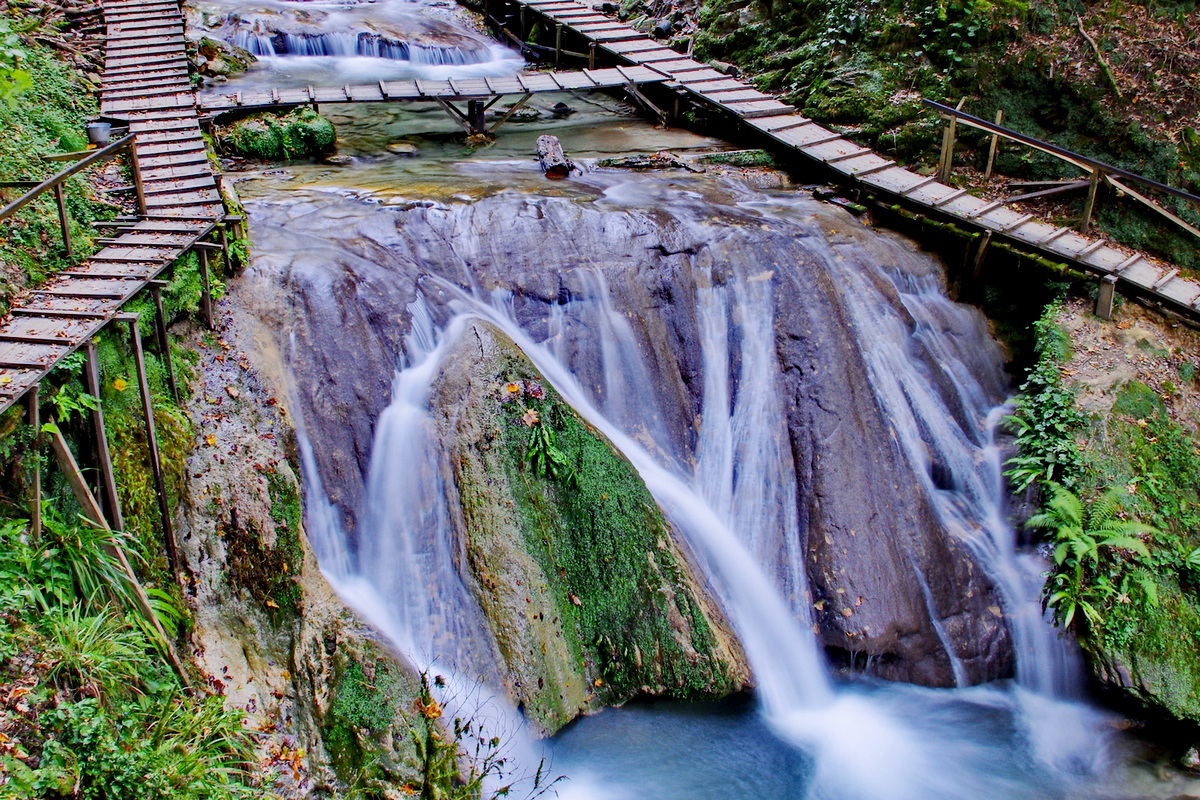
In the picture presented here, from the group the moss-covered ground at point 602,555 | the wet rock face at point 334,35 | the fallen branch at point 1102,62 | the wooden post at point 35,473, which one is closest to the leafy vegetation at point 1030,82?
the fallen branch at point 1102,62

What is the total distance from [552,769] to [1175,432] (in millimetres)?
6992

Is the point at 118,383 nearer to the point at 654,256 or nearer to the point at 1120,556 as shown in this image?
the point at 654,256

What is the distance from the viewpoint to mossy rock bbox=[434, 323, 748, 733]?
7.30 metres

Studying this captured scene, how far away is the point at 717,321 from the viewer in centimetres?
940

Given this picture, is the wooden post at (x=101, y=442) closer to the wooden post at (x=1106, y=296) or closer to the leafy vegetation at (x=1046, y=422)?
the leafy vegetation at (x=1046, y=422)

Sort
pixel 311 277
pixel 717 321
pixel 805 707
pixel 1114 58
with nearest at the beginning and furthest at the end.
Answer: pixel 805 707
pixel 311 277
pixel 717 321
pixel 1114 58

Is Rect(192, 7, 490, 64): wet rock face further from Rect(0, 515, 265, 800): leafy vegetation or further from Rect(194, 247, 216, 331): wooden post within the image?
Rect(0, 515, 265, 800): leafy vegetation

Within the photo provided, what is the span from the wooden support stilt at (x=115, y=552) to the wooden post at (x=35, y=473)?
18 centimetres

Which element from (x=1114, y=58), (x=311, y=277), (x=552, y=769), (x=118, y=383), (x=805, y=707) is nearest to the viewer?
(x=118, y=383)

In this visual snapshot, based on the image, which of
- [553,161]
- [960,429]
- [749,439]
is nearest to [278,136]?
[553,161]

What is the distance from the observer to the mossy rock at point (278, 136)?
11.9 meters

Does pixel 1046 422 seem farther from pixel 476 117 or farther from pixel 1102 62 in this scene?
pixel 476 117

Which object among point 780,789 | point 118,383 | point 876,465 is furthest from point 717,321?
point 118,383

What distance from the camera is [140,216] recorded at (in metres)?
7.94
